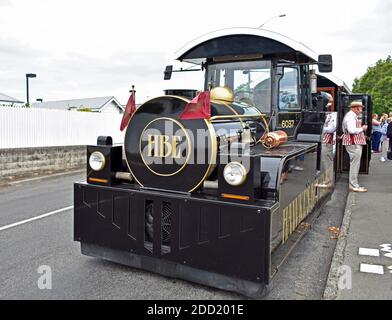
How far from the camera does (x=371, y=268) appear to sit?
12.0 ft

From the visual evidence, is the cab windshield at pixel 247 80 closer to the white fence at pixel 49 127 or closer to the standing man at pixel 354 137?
the standing man at pixel 354 137

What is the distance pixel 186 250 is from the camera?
316 cm

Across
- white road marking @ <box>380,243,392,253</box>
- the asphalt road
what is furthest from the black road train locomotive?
white road marking @ <box>380,243,392,253</box>

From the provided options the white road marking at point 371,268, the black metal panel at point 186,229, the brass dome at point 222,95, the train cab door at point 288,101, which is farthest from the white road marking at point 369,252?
the brass dome at point 222,95

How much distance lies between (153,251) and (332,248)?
2.30 m

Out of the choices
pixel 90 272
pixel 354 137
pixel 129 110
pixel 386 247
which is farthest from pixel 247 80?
pixel 354 137

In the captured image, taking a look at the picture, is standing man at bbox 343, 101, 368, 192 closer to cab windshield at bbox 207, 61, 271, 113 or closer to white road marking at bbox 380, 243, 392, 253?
white road marking at bbox 380, 243, 392, 253

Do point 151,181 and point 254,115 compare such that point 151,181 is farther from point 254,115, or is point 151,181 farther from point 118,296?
point 254,115

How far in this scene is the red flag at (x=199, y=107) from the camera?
3150 millimetres

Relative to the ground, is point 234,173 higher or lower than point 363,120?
lower

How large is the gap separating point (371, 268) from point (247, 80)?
2.45 meters

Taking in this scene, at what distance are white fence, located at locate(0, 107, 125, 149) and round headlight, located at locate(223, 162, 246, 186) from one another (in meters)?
6.13

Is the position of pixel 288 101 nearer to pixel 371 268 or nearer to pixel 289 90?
pixel 289 90
